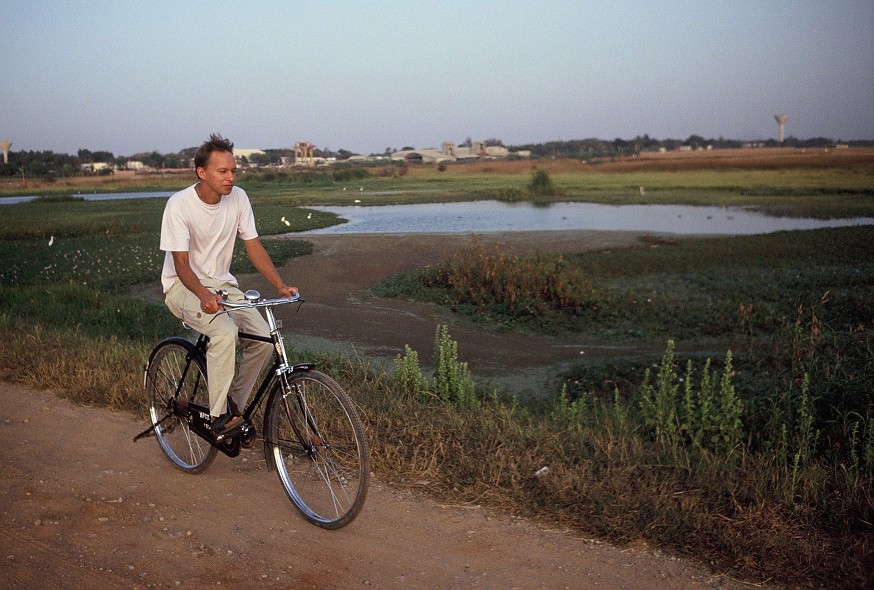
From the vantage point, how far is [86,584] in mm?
3354

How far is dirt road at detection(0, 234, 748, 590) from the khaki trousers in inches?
21.3

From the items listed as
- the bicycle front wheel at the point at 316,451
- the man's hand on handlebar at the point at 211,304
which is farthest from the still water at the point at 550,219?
the man's hand on handlebar at the point at 211,304

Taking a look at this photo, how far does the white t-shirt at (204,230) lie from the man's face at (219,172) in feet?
0.27

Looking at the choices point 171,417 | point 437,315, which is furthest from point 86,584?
point 437,315

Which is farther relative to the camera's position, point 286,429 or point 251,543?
point 286,429

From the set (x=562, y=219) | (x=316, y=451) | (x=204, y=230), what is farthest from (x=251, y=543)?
(x=562, y=219)

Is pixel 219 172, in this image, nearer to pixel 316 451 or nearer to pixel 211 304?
pixel 211 304

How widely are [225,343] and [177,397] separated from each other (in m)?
0.90

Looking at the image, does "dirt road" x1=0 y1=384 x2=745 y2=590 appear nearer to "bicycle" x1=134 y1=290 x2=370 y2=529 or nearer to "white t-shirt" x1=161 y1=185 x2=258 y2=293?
"bicycle" x1=134 y1=290 x2=370 y2=529

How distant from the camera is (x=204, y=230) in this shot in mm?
4359

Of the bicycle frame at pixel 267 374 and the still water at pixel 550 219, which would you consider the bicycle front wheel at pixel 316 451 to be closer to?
the bicycle frame at pixel 267 374

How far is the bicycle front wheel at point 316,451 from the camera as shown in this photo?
385 cm

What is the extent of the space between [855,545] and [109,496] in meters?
3.61

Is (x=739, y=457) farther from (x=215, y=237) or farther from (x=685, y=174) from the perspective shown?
(x=685, y=174)
